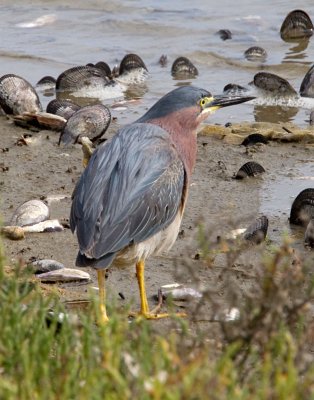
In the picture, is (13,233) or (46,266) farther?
(13,233)

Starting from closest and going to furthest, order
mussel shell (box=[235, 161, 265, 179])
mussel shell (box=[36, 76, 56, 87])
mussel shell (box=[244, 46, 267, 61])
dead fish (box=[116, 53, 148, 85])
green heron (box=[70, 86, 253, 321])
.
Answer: green heron (box=[70, 86, 253, 321]), mussel shell (box=[235, 161, 265, 179]), mussel shell (box=[36, 76, 56, 87]), dead fish (box=[116, 53, 148, 85]), mussel shell (box=[244, 46, 267, 61])

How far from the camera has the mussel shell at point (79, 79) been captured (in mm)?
12305

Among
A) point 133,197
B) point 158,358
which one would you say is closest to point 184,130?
point 133,197

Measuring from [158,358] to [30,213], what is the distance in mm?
4664

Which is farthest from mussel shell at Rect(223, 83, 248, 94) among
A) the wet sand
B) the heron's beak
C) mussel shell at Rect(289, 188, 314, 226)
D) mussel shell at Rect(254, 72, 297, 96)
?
the heron's beak

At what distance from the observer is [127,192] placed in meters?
6.34

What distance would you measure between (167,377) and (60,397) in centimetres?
41

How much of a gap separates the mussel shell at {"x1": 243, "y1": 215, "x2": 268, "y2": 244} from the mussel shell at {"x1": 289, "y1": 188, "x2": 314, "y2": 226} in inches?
16.1

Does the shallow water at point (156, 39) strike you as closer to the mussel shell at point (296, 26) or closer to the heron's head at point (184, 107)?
the mussel shell at point (296, 26)

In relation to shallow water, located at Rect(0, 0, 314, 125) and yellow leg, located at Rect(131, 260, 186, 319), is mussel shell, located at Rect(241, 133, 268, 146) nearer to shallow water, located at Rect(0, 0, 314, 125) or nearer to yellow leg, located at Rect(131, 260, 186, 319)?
shallow water, located at Rect(0, 0, 314, 125)

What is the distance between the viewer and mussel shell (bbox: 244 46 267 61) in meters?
14.5

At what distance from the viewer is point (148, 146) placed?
6562mm

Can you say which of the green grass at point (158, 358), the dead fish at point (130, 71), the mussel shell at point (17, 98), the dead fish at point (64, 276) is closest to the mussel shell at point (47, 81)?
the dead fish at point (130, 71)

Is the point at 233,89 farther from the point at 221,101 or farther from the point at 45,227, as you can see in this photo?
Result: the point at 45,227
